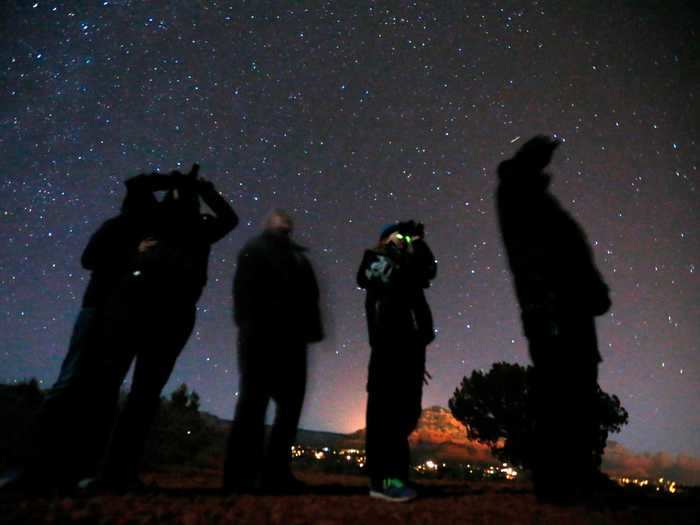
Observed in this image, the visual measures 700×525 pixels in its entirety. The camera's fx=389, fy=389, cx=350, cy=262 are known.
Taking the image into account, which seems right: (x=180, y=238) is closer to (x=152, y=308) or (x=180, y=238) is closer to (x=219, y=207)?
(x=219, y=207)

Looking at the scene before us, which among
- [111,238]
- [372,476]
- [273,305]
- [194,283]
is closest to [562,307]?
[372,476]

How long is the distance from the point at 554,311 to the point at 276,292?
5.94 ft

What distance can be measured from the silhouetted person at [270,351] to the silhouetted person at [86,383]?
0.81m

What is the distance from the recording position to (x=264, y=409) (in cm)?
258

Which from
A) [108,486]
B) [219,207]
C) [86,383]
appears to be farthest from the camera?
[219,207]

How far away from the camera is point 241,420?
2.50 m

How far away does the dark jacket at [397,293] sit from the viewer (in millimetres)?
2938

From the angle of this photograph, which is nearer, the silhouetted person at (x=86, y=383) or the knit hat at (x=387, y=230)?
the silhouetted person at (x=86, y=383)

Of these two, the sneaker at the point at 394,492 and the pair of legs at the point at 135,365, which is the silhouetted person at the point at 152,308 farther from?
the sneaker at the point at 394,492

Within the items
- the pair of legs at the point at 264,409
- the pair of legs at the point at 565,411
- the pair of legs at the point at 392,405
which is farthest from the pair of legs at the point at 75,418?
the pair of legs at the point at 565,411

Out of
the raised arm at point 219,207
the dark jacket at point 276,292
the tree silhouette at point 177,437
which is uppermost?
the raised arm at point 219,207

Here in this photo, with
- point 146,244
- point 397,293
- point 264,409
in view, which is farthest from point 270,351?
point 146,244

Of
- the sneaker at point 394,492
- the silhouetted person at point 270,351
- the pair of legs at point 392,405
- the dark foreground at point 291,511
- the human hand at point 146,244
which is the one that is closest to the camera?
the dark foreground at point 291,511

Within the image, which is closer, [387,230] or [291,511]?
[291,511]
